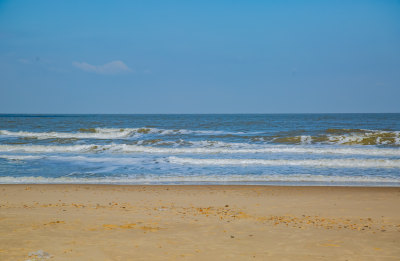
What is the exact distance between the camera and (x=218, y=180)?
42.5ft

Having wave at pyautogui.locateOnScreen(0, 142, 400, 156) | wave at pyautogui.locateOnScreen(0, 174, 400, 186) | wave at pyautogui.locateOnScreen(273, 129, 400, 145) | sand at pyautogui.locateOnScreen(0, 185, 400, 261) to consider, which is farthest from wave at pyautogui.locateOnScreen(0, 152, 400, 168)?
wave at pyautogui.locateOnScreen(273, 129, 400, 145)

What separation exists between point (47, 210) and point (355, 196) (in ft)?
25.2

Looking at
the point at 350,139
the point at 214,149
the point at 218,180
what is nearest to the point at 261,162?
the point at 218,180

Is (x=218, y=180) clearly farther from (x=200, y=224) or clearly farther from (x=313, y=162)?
(x=200, y=224)

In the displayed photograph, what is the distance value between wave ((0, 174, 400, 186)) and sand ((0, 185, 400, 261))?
1.60 meters

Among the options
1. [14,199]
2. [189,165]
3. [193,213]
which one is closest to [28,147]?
[189,165]

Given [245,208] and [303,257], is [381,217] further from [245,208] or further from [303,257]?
[303,257]

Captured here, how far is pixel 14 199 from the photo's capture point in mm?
9586

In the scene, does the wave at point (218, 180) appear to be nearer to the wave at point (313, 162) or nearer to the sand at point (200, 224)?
the sand at point (200, 224)

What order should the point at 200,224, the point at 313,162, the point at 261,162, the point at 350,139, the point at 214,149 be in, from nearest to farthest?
1. the point at 200,224
2. the point at 313,162
3. the point at 261,162
4. the point at 214,149
5. the point at 350,139

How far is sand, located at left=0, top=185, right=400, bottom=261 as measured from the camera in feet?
17.5

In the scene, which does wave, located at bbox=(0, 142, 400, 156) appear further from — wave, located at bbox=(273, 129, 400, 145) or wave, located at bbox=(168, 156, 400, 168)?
wave, located at bbox=(168, 156, 400, 168)

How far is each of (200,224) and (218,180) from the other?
6037mm

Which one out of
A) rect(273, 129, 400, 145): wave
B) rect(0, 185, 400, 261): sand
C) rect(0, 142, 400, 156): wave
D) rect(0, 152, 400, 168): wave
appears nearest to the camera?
rect(0, 185, 400, 261): sand
